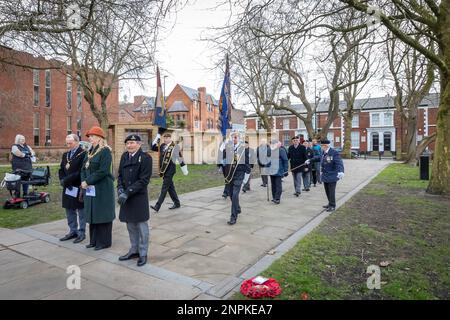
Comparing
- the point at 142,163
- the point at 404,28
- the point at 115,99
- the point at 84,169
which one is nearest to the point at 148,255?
the point at 142,163

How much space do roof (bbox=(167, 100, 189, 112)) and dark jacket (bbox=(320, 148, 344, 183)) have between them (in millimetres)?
52653

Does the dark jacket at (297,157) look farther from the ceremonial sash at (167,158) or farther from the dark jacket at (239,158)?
the ceremonial sash at (167,158)

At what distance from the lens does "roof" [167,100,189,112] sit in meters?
59.6

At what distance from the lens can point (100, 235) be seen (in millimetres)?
5512

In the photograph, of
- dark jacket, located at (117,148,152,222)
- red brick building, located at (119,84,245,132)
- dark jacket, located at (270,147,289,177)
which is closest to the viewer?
dark jacket, located at (117,148,152,222)

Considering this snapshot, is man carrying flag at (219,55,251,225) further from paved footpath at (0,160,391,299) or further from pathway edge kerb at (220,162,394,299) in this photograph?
pathway edge kerb at (220,162,394,299)

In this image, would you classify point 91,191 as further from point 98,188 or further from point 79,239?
point 79,239

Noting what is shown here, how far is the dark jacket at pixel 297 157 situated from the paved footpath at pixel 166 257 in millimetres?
2853

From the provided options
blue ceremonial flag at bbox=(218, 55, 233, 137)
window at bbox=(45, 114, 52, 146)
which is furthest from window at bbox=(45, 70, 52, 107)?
blue ceremonial flag at bbox=(218, 55, 233, 137)

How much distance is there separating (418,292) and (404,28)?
1199 cm

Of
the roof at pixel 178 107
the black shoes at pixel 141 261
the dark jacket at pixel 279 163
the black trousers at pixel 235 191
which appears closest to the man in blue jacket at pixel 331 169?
the dark jacket at pixel 279 163

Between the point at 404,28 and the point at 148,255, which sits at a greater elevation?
the point at 404,28

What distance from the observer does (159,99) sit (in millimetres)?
15242
